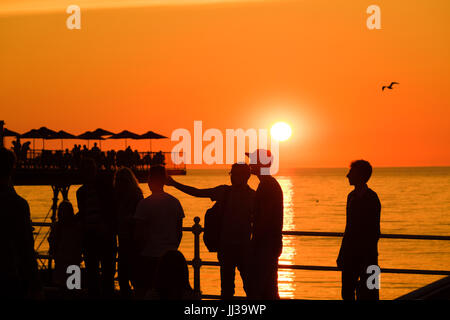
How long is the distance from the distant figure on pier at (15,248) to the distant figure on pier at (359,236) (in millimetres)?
3944

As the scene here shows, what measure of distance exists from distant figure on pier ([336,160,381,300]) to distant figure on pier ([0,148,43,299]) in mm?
3944

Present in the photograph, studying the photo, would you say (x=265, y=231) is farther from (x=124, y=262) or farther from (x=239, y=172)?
(x=124, y=262)

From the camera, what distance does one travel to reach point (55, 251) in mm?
10438

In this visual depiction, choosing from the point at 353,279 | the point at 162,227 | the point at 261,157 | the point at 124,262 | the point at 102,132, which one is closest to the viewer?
the point at 162,227

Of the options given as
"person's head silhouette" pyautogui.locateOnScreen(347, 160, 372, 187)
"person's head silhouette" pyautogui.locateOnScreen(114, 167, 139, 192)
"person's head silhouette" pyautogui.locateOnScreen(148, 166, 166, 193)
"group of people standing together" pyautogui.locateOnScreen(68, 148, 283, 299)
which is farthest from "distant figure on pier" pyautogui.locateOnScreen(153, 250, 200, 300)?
"person's head silhouette" pyautogui.locateOnScreen(114, 167, 139, 192)

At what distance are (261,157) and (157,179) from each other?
1233mm

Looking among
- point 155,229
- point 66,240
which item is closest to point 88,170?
point 66,240

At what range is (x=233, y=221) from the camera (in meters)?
8.45

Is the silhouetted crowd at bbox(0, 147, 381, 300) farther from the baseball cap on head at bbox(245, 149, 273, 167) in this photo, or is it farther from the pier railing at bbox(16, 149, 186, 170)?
the pier railing at bbox(16, 149, 186, 170)

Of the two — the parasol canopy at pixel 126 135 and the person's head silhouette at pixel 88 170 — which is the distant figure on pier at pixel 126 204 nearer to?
the person's head silhouette at pixel 88 170

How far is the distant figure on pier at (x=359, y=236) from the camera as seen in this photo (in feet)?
26.5
